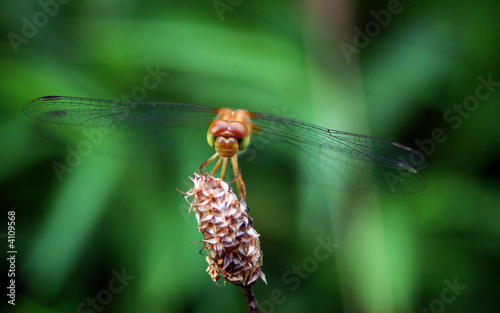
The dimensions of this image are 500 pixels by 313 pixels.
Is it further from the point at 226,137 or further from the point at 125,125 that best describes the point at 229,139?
the point at 125,125

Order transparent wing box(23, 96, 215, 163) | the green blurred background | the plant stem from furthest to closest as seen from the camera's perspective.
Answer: the green blurred background, transparent wing box(23, 96, 215, 163), the plant stem

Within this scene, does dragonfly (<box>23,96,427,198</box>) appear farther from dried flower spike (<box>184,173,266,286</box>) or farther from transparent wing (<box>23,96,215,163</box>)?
dried flower spike (<box>184,173,266,286</box>)

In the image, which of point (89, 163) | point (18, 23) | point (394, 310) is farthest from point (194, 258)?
point (18, 23)

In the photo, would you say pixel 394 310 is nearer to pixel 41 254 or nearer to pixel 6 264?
pixel 41 254

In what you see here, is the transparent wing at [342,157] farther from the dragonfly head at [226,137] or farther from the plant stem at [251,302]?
the plant stem at [251,302]

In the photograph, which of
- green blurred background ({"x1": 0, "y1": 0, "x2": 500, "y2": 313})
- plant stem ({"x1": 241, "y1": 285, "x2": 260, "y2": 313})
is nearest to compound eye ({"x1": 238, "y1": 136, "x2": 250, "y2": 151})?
green blurred background ({"x1": 0, "y1": 0, "x2": 500, "y2": 313})
